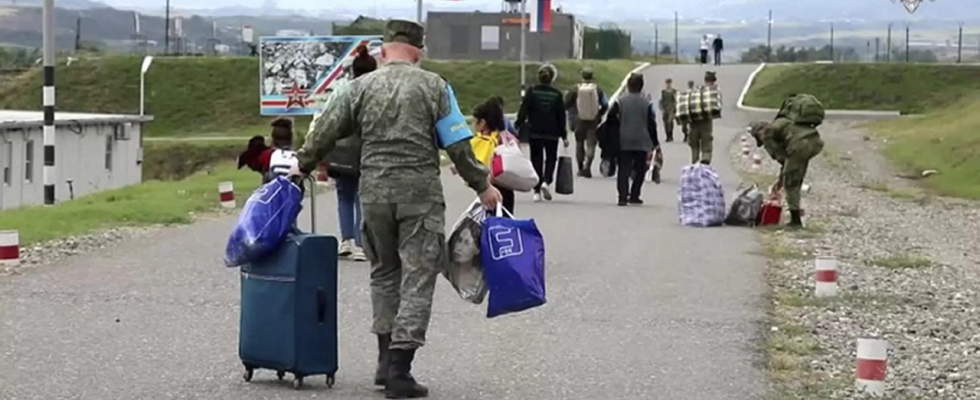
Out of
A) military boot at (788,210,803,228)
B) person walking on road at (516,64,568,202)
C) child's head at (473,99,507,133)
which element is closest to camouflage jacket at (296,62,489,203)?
child's head at (473,99,507,133)

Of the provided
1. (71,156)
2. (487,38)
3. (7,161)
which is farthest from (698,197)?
(487,38)

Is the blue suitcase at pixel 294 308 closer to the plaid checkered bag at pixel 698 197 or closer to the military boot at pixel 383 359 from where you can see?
the military boot at pixel 383 359

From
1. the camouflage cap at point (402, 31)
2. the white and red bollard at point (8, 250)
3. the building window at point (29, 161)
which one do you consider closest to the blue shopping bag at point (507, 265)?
the camouflage cap at point (402, 31)

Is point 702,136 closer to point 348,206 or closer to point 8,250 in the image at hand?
point 348,206

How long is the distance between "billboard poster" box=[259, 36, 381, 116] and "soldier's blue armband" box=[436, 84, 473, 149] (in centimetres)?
1527

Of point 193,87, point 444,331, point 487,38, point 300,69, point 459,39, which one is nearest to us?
point 444,331

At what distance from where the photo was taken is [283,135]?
11.9 meters

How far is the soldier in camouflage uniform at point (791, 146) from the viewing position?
59.1 ft

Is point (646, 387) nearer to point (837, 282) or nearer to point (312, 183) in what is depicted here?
point (312, 183)

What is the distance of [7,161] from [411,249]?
87.8 feet

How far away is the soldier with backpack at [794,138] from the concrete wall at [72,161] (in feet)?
54.6

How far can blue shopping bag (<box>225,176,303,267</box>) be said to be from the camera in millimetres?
8406

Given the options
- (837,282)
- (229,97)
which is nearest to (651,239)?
(837,282)

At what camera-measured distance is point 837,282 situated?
1430 cm
